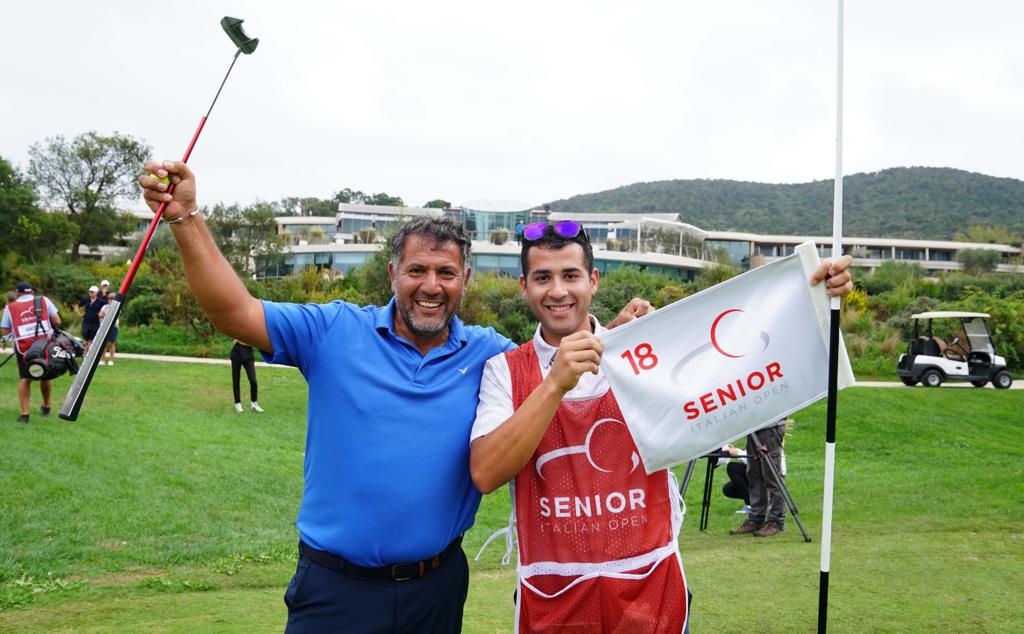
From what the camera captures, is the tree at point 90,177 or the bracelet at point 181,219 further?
the tree at point 90,177

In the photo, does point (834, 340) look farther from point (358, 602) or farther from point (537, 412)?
point (358, 602)

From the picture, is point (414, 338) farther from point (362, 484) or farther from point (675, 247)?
point (675, 247)

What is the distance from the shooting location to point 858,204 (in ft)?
377

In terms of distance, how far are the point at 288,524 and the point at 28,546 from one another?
2553 mm

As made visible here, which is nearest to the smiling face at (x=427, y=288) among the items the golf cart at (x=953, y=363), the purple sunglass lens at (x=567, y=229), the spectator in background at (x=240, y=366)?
the purple sunglass lens at (x=567, y=229)

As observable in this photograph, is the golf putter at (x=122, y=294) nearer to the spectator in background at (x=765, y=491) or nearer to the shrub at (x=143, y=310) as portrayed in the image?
the spectator in background at (x=765, y=491)

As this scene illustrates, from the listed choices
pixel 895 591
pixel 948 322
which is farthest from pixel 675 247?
pixel 895 591

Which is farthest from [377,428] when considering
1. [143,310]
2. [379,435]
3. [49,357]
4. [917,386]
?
[143,310]

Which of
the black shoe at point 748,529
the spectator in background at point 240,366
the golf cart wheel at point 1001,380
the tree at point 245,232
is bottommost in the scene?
the golf cart wheel at point 1001,380

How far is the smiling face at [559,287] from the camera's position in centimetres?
295

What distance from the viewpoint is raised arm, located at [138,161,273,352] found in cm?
276

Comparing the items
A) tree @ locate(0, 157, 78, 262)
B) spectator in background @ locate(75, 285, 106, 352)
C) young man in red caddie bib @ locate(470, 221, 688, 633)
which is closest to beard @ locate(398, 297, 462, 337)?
young man in red caddie bib @ locate(470, 221, 688, 633)

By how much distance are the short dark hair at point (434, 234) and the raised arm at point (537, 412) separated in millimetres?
790

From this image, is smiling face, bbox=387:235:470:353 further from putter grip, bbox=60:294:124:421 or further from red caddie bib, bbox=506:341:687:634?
putter grip, bbox=60:294:124:421
